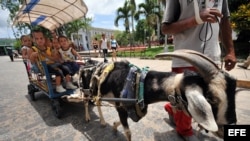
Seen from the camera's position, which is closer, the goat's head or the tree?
the goat's head

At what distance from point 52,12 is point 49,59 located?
1.87 m

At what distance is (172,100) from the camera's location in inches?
62.9

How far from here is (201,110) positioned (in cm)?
123

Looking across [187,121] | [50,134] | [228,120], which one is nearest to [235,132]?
[228,120]

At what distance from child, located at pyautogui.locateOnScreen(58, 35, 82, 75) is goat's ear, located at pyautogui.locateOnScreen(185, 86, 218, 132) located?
3822 mm

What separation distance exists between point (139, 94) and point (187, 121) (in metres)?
1.13

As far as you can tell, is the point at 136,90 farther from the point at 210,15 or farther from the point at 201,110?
the point at 210,15

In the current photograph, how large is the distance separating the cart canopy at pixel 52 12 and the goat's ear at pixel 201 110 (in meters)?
3.82

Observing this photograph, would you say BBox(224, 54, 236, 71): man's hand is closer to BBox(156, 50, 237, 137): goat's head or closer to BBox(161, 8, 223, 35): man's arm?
BBox(161, 8, 223, 35): man's arm

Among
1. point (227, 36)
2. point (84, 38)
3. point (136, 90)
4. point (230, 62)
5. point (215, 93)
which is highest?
point (84, 38)

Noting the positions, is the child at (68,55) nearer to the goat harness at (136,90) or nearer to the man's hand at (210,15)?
the goat harness at (136,90)

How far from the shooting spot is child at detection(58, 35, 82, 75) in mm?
4719

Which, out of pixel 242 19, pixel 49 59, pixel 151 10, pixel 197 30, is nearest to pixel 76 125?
pixel 49 59

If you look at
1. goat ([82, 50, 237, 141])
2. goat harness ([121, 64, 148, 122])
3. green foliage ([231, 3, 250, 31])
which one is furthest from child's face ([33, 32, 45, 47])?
green foliage ([231, 3, 250, 31])
